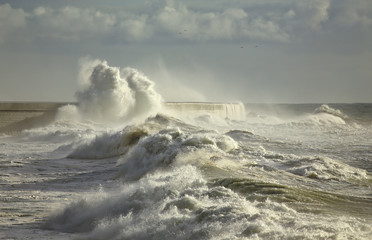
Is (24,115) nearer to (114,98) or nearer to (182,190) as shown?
(114,98)

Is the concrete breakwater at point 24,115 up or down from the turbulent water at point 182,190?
up

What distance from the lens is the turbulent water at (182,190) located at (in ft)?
19.7

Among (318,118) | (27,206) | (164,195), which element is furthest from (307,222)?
(318,118)

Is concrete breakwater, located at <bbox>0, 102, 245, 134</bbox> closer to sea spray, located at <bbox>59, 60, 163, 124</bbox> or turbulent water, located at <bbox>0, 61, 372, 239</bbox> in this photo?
sea spray, located at <bbox>59, 60, 163, 124</bbox>

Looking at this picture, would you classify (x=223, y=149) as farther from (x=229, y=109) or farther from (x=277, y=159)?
(x=229, y=109)

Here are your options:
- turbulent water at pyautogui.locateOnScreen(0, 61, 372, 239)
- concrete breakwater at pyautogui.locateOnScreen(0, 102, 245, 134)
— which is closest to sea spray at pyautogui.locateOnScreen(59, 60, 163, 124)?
concrete breakwater at pyautogui.locateOnScreen(0, 102, 245, 134)

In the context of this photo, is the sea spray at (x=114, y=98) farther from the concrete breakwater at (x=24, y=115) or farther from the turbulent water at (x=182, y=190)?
the turbulent water at (x=182, y=190)

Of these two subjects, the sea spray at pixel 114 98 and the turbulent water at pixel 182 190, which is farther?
the sea spray at pixel 114 98

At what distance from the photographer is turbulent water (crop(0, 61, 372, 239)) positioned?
19.7ft

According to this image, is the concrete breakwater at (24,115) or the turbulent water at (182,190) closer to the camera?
the turbulent water at (182,190)

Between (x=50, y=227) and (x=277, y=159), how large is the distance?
21.9ft

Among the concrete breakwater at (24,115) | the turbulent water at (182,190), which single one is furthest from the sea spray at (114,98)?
the turbulent water at (182,190)

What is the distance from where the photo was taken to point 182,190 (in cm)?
745

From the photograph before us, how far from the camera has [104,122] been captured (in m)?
29.3
